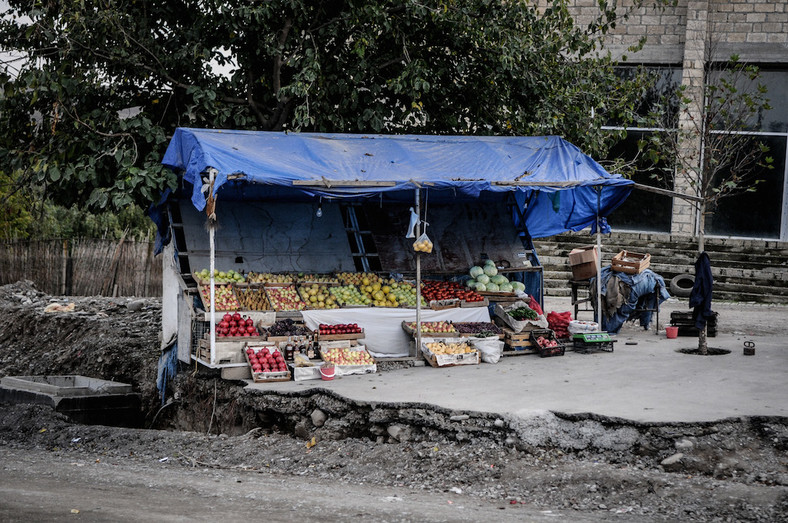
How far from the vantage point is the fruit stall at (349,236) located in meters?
10.9

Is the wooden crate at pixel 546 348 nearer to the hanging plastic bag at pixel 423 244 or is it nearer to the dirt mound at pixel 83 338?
the hanging plastic bag at pixel 423 244

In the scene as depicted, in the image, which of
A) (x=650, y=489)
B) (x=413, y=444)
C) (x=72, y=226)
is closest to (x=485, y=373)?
(x=413, y=444)

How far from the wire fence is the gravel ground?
9760 millimetres

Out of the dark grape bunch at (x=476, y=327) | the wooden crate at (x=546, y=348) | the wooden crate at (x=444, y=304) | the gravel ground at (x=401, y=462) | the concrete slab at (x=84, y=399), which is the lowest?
the concrete slab at (x=84, y=399)

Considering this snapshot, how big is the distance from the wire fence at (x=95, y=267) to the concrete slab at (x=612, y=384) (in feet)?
38.0

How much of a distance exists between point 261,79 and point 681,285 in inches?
430

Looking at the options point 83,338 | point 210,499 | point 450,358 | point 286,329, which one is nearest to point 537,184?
point 450,358

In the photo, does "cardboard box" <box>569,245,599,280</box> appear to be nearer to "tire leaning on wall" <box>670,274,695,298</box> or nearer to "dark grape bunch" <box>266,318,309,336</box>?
"tire leaning on wall" <box>670,274,695,298</box>

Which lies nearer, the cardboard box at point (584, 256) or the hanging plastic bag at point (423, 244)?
the hanging plastic bag at point (423, 244)

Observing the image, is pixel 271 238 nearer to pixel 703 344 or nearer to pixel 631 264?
pixel 631 264

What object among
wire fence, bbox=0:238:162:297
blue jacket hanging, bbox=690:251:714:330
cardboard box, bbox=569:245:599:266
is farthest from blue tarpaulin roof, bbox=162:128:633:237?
wire fence, bbox=0:238:162:297

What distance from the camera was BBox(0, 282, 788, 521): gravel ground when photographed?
676 cm

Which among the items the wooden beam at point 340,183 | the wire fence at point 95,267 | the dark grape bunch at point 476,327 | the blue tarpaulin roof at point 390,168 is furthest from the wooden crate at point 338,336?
the wire fence at point 95,267

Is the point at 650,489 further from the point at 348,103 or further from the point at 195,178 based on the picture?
the point at 348,103
